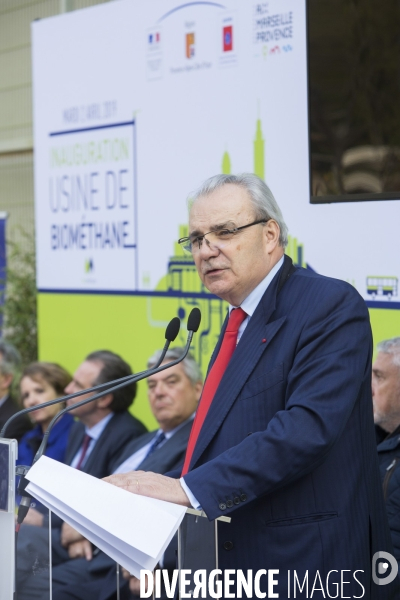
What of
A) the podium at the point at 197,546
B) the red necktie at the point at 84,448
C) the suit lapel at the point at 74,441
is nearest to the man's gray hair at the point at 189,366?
the red necktie at the point at 84,448

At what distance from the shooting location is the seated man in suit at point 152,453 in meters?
3.90

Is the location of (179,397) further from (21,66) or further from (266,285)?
(21,66)

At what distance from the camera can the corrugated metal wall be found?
8.37 m

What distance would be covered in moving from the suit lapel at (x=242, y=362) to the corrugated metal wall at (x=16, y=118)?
245 inches

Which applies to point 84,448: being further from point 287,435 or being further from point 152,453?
point 287,435

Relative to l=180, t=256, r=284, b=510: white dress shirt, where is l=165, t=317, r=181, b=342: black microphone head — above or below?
below

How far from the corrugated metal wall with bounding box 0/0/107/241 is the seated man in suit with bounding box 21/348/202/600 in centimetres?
425

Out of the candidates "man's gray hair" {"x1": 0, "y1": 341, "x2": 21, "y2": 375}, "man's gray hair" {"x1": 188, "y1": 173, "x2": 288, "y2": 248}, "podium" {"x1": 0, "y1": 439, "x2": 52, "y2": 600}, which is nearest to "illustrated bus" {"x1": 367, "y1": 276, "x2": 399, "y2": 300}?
"man's gray hair" {"x1": 188, "y1": 173, "x2": 288, "y2": 248}

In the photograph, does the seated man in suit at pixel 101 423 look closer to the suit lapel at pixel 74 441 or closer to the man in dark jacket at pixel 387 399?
the suit lapel at pixel 74 441

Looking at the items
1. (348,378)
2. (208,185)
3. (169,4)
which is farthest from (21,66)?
(348,378)

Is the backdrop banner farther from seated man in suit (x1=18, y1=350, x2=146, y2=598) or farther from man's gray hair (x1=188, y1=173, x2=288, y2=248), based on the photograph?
man's gray hair (x1=188, y1=173, x2=288, y2=248)

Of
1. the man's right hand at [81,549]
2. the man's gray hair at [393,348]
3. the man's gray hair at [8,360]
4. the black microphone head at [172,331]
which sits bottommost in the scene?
the man's right hand at [81,549]

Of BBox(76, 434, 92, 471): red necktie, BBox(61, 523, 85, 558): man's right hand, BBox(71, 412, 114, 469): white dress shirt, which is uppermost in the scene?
BBox(71, 412, 114, 469): white dress shirt

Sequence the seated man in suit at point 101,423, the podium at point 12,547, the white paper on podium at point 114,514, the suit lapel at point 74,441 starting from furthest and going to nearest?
the suit lapel at point 74,441, the seated man in suit at point 101,423, the podium at point 12,547, the white paper on podium at point 114,514
